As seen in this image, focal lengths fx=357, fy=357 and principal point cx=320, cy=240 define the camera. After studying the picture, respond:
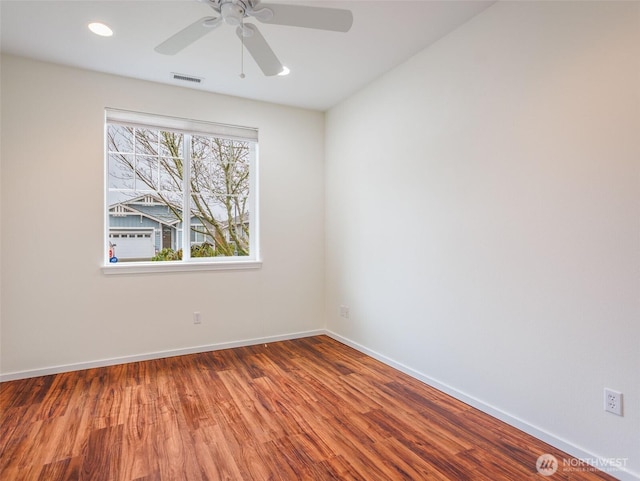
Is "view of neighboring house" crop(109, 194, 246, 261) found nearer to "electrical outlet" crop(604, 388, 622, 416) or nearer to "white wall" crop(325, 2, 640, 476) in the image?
"white wall" crop(325, 2, 640, 476)

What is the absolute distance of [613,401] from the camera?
5.72ft

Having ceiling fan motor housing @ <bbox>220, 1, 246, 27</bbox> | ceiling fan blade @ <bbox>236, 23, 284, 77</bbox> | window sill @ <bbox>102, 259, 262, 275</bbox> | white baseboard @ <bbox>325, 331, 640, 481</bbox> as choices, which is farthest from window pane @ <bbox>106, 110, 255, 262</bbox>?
white baseboard @ <bbox>325, 331, 640, 481</bbox>

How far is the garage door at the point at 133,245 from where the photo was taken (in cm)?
335

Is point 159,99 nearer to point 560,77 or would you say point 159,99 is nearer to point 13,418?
point 13,418

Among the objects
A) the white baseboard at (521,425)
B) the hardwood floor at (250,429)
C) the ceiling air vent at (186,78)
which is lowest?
the hardwood floor at (250,429)

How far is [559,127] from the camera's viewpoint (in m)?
1.96

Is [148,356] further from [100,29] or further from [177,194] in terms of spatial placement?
[100,29]

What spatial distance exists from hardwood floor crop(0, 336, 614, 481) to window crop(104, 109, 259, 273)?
109 centimetres

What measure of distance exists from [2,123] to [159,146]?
1.17m

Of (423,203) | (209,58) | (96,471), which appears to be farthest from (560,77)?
(96,471)

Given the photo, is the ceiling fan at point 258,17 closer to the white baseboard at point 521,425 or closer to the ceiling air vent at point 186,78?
the ceiling air vent at point 186,78

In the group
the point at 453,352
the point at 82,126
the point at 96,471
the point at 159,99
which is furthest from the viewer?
the point at 159,99

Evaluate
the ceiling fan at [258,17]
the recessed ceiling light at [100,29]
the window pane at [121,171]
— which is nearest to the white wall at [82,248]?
the window pane at [121,171]

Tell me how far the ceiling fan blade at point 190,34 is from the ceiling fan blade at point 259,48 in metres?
0.14
